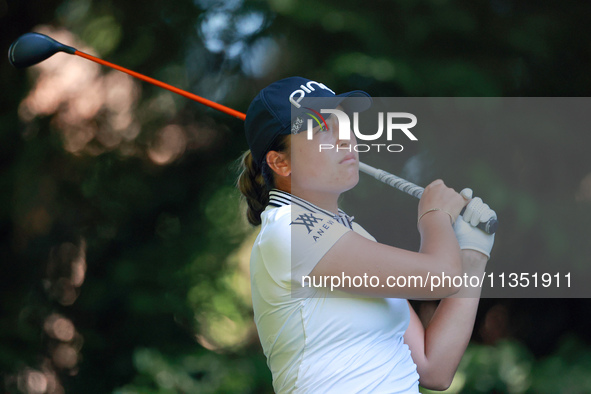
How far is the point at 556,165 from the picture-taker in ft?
7.75

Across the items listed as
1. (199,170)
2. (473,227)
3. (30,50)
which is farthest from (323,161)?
(199,170)

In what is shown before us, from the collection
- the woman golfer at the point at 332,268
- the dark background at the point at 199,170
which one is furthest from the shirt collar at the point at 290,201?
the dark background at the point at 199,170

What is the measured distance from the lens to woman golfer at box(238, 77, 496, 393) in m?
0.96

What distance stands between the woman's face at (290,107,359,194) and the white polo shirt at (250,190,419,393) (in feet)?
0.23

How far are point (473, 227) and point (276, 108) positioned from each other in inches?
16.2

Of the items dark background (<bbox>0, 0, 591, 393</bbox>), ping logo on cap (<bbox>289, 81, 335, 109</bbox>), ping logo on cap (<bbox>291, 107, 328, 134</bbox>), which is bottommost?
dark background (<bbox>0, 0, 591, 393</bbox>)

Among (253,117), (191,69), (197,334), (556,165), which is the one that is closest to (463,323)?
(253,117)

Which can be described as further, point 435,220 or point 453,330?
point 453,330

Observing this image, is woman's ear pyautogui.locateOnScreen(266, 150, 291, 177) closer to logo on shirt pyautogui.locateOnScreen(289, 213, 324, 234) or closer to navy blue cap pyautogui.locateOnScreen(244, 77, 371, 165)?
navy blue cap pyautogui.locateOnScreen(244, 77, 371, 165)

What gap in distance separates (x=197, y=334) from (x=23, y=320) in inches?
29.1

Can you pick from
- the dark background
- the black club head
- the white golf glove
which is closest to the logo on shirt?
the white golf glove

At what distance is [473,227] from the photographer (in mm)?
1152

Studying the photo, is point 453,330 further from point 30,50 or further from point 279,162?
point 30,50

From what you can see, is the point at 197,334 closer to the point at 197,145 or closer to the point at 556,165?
the point at 197,145
